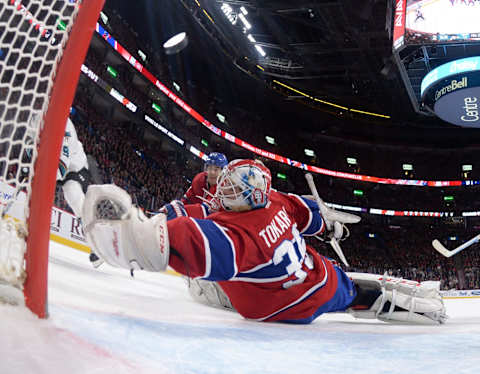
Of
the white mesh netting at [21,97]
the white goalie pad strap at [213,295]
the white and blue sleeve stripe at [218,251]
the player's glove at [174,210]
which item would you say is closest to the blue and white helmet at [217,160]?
the player's glove at [174,210]

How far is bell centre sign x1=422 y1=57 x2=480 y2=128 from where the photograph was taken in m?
7.86

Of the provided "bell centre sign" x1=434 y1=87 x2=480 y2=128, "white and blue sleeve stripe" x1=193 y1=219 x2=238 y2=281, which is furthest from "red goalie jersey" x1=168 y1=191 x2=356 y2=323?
"bell centre sign" x1=434 y1=87 x2=480 y2=128

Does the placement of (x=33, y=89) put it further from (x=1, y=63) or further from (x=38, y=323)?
(x=38, y=323)

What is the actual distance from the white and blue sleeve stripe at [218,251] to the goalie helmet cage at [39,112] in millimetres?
585

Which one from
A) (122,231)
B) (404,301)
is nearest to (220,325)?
(122,231)

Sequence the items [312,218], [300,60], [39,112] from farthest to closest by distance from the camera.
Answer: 1. [300,60]
2. [312,218]
3. [39,112]

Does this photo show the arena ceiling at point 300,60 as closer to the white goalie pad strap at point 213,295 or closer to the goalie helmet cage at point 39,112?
the white goalie pad strap at point 213,295

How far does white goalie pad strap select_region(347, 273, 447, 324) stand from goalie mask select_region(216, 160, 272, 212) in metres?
1.05

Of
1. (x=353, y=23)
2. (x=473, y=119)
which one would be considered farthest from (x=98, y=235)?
(x=353, y=23)

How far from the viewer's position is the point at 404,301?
2.40 meters

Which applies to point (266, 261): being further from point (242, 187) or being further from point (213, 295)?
point (213, 295)

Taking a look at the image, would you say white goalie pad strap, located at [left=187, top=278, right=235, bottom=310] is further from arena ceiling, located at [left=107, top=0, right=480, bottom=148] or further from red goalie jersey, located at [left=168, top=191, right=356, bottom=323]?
arena ceiling, located at [left=107, top=0, right=480, bottom=148]

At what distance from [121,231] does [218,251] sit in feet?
1.14

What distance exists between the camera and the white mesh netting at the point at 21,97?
0.82 meters
